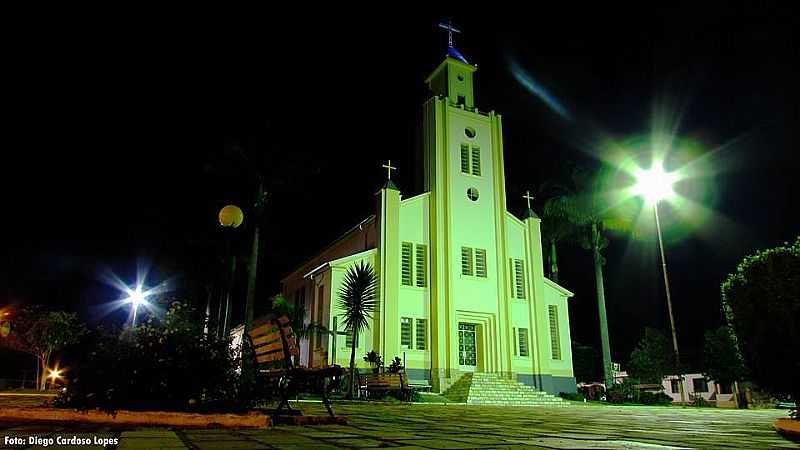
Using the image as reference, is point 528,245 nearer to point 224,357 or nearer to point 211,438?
point 224,357

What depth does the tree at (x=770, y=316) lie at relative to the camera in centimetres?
776

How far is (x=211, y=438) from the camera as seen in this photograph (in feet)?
13.2

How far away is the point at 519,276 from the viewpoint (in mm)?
27000

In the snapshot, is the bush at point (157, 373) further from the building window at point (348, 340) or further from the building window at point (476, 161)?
the building window at point (476, 161)

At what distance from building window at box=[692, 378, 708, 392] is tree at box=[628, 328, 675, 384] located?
4.03m

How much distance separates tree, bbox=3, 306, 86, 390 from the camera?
26.4 metres

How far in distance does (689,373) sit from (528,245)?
22679 millimetres

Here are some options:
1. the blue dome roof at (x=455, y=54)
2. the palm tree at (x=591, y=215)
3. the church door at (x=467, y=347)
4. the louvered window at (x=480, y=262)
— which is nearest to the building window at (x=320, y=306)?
the church door at (x=467, y=347)

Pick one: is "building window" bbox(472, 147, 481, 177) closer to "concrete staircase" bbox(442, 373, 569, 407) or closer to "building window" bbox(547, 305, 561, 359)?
"building window" bbox(547, 305, 561, 359)

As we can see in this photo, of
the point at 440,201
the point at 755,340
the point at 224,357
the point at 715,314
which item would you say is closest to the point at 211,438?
the point at 224,357

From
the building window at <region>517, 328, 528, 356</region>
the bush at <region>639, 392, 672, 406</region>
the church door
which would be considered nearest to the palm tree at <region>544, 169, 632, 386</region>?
the building window at <region>517, 328, 528, 356</region>

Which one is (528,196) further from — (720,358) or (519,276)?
(720,358)

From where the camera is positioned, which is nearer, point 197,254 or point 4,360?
point 4,360

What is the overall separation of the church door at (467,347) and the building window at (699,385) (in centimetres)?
2313
